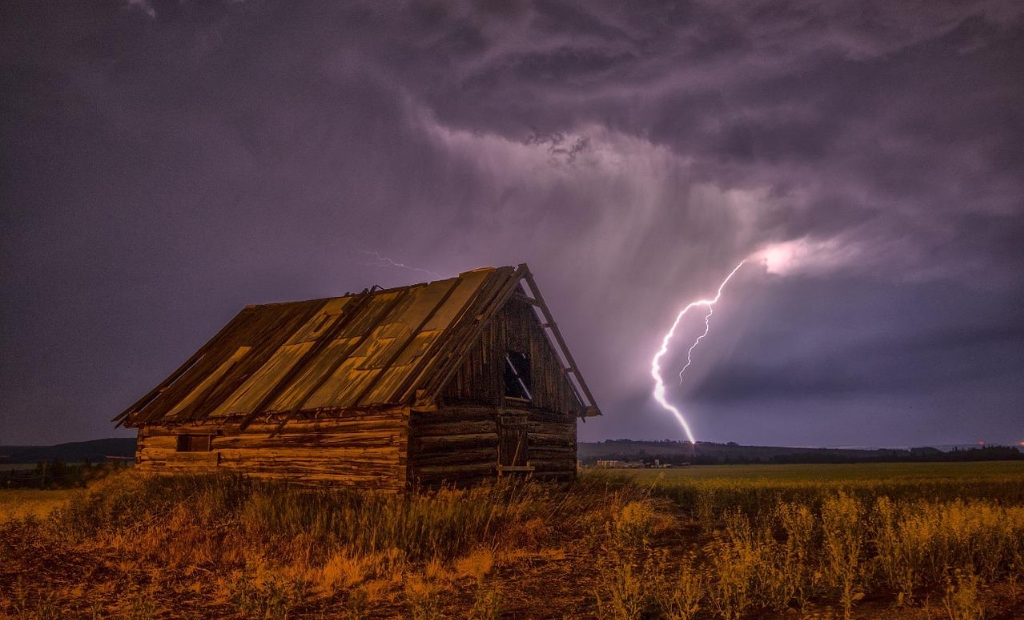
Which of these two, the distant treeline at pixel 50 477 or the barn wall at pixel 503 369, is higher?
the barn wall at pixel 503 369

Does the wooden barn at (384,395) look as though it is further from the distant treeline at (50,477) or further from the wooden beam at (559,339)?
the distant treeline at (50,477)

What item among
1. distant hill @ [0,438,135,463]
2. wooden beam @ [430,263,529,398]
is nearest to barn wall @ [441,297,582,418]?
wooden beam @ [430,263,529,398]

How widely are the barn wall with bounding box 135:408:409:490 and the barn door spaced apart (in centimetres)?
336

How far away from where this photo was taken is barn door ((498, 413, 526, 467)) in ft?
57.2

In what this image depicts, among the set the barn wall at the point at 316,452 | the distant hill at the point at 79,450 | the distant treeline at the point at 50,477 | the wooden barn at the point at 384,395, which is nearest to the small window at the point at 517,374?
the wooden barn at the point at 384,395

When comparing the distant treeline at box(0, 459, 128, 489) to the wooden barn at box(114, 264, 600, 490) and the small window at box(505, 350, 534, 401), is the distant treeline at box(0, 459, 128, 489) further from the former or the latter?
the small window at box(505, 350, 534, 401)

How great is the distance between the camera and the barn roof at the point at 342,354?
15.7m

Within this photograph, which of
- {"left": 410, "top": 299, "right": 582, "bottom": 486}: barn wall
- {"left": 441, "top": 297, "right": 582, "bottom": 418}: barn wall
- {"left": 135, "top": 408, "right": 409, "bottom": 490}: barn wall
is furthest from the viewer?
{"left": 441, "top": 297, "right": 582, "bottom": 418}: barn wall

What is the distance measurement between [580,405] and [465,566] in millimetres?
11776

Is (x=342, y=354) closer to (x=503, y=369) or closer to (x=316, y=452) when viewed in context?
(x=316, y=452)

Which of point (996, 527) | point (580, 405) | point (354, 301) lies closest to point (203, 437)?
point (354, 301)

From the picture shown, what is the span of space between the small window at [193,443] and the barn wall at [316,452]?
0.20 metres

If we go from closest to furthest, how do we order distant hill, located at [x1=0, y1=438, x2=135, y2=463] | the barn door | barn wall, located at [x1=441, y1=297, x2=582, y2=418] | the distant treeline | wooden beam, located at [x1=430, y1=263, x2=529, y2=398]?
wooden beam, located at [x1=430, y1=263, x2=529, y2=398], barn wall, located at [x1=441, y1=297, x2=582, y2=418], the barn door, the distant treeline, distant hill, located at [x1=0, y1=438, x2=135, y2=463]

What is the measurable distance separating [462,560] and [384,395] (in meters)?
5.23
